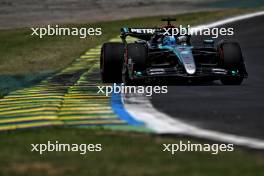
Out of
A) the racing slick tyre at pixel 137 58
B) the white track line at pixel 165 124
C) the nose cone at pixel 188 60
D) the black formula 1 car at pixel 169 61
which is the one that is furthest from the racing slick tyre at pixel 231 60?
the white track line at pixel 165 124

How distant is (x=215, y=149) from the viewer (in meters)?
8.64

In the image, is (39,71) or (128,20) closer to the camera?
(39,71)

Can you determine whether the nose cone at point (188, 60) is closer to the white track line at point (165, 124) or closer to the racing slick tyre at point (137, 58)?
the racing slick tyre at point (137, 58)

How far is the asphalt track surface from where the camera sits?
10391 millimetres

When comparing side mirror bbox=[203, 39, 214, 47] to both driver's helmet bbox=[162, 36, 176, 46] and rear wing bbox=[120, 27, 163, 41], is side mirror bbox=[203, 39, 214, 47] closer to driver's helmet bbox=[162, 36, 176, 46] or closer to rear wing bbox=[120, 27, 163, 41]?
driver's helmet bbox=[162, 36, 176, 46]

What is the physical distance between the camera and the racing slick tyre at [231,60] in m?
16.8

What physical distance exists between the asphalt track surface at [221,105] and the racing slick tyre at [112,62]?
210cm

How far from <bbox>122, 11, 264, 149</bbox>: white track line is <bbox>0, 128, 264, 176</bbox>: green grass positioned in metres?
0.34

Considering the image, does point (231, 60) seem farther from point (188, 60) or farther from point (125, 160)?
point (125, 160)

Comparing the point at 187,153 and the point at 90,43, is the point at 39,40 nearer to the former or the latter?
the point at 90,43

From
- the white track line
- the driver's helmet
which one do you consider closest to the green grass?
the white track line

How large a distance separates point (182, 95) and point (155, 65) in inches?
109

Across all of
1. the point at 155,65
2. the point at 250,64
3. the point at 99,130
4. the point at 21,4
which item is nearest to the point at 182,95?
the point at 155,65

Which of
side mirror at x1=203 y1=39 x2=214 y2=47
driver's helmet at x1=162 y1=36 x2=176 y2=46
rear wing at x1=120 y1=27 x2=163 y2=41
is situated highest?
rear wing at x1=120 y1=27 x2=163 y2=41
